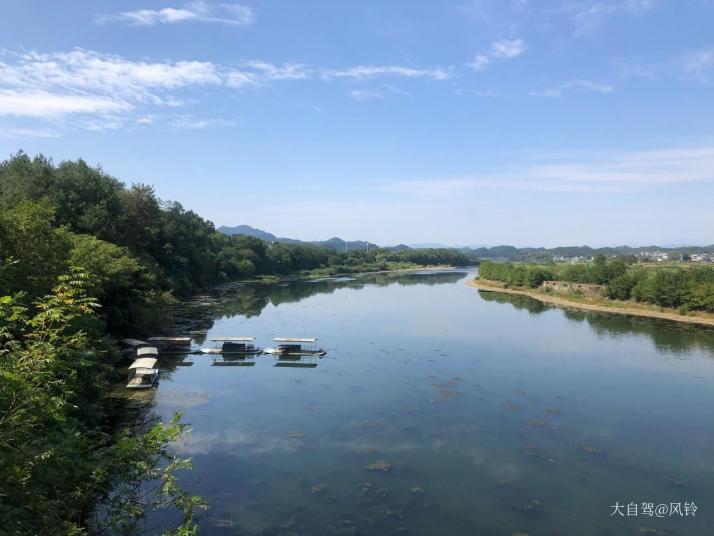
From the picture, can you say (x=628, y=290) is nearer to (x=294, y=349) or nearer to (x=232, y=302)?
(x=294, y=349)

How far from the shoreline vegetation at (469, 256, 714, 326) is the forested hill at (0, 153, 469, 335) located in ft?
183

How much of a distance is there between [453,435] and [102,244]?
28541mm

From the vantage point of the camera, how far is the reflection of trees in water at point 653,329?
1649 inches

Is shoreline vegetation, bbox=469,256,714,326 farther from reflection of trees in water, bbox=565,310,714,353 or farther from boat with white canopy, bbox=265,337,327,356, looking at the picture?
boat with white canopy, bbox=265,337,327,356

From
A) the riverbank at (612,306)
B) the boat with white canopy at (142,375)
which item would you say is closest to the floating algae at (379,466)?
the boat with white canopy at (142,375)

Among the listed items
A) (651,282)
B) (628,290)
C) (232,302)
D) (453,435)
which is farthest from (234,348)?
(628,290)

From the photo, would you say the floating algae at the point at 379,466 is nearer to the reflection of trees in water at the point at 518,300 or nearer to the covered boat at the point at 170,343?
the covered boat at the point at 170,343

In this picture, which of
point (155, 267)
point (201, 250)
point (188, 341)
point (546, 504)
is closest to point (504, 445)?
point (546, 504)

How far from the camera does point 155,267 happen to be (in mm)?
52469

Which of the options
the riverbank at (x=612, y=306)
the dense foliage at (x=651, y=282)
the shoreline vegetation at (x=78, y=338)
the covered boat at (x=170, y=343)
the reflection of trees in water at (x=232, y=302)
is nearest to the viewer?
the shoreline vegetation at (x=78, y=338)

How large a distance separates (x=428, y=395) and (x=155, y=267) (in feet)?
122

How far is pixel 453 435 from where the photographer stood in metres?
21.5

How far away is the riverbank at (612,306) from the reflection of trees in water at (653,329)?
7.31 feet

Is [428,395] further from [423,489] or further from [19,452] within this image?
[19,452]
